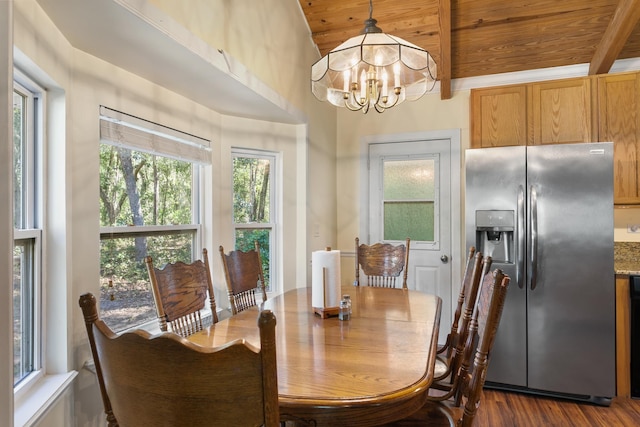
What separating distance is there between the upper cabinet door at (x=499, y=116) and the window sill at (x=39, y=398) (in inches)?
123

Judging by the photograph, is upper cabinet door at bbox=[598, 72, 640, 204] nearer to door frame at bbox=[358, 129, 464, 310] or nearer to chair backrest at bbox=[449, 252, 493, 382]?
door frame at bbox=[358, 129, 464, 310]

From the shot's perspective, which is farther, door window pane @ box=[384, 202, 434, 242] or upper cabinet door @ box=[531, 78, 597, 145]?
door window pane @ box=[384, 202, 434, 242]

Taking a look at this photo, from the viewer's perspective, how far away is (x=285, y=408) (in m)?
1.05

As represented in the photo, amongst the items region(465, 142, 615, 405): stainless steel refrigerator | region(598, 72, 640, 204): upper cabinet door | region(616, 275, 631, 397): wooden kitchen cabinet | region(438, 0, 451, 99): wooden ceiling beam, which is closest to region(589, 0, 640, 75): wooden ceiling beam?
region(598, 72, 640, 204): upper cabinet door

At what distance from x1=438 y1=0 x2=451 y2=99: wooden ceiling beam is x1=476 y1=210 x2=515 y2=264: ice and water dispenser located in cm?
130

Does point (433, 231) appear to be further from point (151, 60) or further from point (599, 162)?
point (151, 60)

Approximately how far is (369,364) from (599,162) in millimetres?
2302

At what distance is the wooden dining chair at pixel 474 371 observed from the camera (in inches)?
45.8

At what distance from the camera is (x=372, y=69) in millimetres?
2033

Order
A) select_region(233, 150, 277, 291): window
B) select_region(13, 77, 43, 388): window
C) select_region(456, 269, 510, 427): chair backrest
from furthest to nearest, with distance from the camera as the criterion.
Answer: select_region(233, 150, 277, 291): window < select_region(13, 77, 43, 388): window < select_region(456, 269, 510, 427): chair backrest

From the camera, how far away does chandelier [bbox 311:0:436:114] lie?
1.85m

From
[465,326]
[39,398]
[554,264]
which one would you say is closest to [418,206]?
[554,264]

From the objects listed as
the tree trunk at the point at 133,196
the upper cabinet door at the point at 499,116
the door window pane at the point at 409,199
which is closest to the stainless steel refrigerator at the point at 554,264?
the upper cabinet door at the point at 499,116

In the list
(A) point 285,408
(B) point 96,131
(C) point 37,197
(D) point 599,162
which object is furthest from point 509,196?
(C) point 37,197
